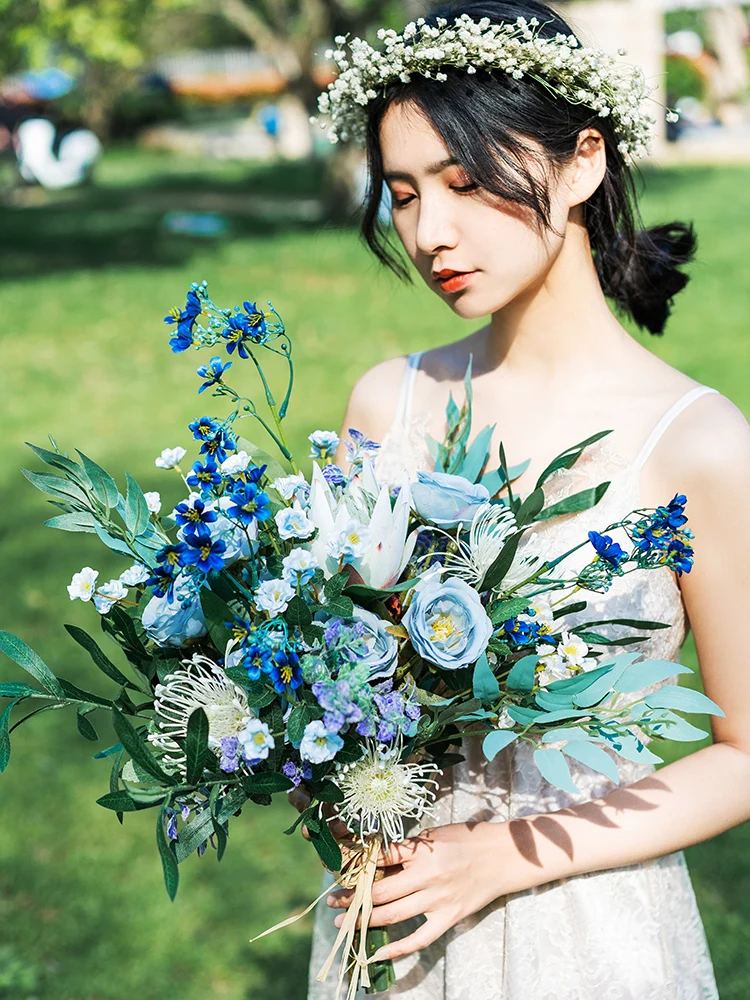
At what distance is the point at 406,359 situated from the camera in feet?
8.20

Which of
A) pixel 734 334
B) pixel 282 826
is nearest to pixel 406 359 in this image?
pixel 282 826

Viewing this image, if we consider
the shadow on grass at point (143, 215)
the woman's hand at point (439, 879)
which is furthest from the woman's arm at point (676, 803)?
the shadow on grass at point (143, 215)

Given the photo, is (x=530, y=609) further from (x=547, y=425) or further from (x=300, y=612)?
(x=547, y=425)

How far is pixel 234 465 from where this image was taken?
1.54 meters

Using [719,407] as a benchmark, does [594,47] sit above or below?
above

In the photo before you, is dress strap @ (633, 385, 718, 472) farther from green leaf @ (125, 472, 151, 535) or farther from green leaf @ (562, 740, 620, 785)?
green leaf @ (125, 472, 151, 535)

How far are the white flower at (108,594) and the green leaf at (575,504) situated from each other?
2.22 feet

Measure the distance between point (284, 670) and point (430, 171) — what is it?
0.93 m

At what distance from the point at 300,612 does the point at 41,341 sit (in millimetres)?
10648

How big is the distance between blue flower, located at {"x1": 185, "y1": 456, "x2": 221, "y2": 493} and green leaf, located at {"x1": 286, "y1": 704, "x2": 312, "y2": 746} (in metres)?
0.32

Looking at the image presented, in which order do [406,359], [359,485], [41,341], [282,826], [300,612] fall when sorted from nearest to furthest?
[300,612]
[359,485]
[406,359]
[282,826]
[41,341]

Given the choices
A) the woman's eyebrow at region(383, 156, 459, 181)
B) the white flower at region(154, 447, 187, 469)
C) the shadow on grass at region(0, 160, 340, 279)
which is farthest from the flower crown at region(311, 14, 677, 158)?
the shadow on grass at region(0, 160, 340, 279)

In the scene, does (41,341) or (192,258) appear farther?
(192,258)

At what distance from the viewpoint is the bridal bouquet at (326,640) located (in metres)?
1.53
